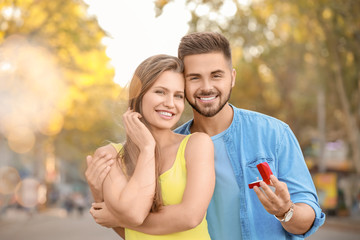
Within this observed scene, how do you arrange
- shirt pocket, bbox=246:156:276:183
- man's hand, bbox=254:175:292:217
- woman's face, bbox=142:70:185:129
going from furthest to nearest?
1. shirt pocket, bbox=246:156:276:183
2. woman's face, bbox=142:70:185:129
3. man's hand, bbox=254:175:292:217

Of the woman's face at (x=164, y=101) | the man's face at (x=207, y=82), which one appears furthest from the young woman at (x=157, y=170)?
the man's face at (x=207, y=82)

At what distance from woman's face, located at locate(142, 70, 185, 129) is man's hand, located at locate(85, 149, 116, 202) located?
0.35 metres

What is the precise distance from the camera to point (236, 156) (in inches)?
141

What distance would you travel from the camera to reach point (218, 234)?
349 centimetres

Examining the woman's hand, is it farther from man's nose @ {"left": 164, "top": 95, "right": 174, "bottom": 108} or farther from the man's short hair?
the man's short hair

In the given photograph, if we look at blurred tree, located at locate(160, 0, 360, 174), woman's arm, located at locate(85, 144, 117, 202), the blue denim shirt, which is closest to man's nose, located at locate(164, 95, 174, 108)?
woman's arm, located at locate(85, 144, 117, 202)

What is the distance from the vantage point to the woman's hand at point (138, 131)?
3.22m

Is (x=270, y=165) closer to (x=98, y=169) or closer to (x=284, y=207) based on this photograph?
(x=284, y=207)

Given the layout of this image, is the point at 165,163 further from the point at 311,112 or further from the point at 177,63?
the point at 311,112

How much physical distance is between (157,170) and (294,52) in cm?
2307

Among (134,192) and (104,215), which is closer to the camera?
(134,192)

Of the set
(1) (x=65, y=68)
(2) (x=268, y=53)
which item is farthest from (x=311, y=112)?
(1) (x=65, y=68)

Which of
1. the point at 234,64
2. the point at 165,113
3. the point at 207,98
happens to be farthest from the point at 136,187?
the point at 234,64

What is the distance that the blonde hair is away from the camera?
3232 mm
